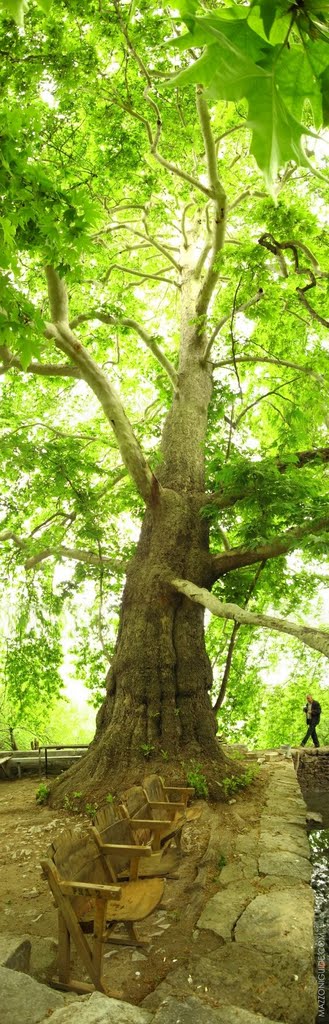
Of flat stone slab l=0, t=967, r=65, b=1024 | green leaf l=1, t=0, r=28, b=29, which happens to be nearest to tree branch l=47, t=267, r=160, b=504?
flat stone slab l=0, t=967, r=65, b=1024

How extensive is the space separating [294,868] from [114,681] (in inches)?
128

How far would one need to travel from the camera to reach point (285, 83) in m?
0.91

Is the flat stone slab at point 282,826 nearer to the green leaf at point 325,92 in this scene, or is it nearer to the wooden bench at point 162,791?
the wooden bench at point 162,791

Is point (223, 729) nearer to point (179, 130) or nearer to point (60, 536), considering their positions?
point (60, 536)

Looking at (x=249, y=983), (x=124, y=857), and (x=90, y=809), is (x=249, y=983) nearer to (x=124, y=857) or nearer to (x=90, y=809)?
(x=124, y=857)

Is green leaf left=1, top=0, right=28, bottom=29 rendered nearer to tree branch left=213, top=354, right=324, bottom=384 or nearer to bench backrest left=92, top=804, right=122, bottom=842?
bench backrest left=92, top=804, right=122, bottom=842

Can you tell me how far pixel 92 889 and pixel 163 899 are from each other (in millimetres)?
1682

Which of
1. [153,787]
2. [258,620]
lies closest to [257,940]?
[153,787]

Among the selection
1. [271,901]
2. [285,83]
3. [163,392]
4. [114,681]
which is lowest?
[271,901]

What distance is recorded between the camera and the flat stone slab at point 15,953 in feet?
11.2

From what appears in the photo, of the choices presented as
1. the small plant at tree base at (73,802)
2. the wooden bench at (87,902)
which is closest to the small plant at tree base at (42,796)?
the small plant at tree base at (73,802)

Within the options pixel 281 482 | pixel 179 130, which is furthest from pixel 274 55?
pixel 179 130

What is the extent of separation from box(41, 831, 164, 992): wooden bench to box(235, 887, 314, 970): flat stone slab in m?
0.65

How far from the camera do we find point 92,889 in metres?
3.51
